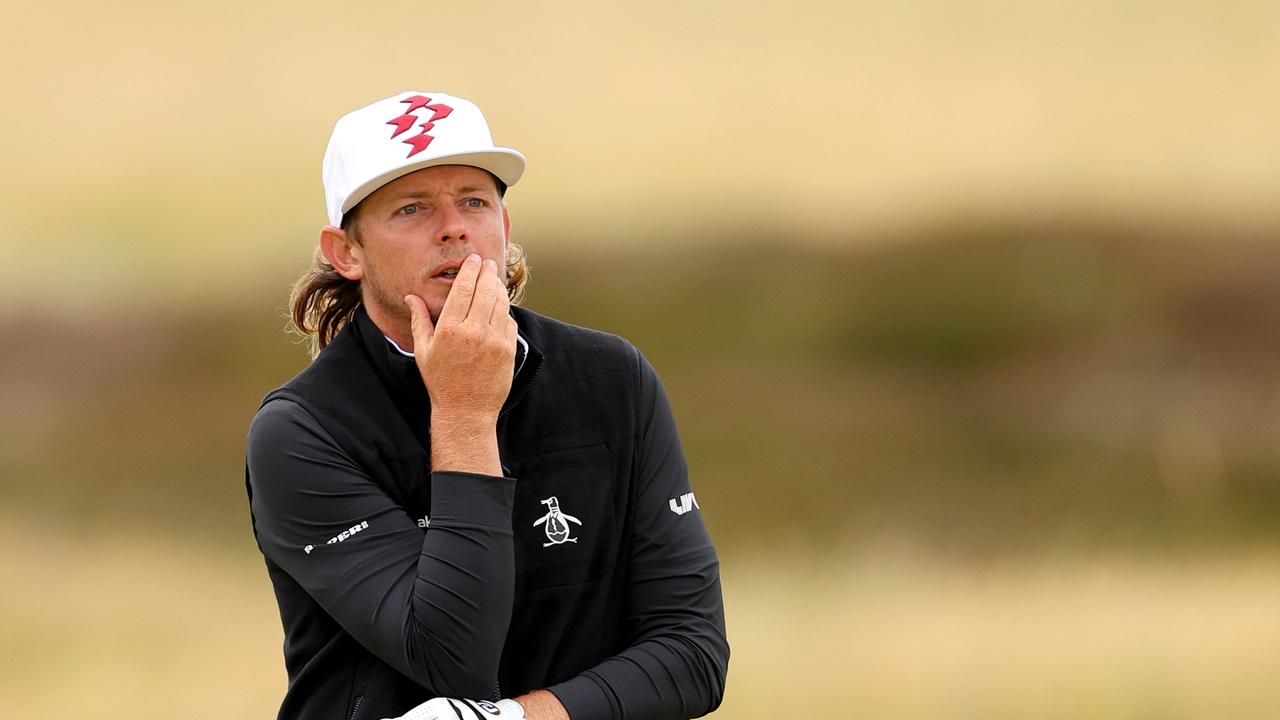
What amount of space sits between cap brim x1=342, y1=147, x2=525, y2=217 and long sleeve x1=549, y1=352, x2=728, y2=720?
37 centimetres

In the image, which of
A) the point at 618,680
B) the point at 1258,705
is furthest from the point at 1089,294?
the point at 618,680

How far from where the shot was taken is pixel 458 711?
1.98m

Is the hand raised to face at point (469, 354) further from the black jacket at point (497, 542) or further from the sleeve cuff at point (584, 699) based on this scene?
the sleeve cuff at point (584, 699)

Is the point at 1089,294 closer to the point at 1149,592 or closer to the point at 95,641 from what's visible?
the point at 1149,592

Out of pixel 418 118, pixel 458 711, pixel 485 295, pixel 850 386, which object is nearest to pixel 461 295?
pixel 485 295

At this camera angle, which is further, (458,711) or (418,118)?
(418,118)

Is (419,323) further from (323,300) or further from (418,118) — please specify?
(323,300)

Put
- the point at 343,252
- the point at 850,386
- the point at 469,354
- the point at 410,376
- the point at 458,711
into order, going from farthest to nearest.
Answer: the point at 850,386
the point at 343,252
the point at 410,376
the point at 469,354
the point at 458,711

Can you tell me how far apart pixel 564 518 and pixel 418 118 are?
66 cm

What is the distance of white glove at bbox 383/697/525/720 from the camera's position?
197 cm

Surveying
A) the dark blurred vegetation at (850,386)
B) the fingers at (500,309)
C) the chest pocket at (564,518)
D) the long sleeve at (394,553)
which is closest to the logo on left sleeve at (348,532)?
the long sleeve at (394,553)

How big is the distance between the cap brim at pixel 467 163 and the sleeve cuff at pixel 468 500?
1.58 ft

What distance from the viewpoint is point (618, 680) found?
2.17m

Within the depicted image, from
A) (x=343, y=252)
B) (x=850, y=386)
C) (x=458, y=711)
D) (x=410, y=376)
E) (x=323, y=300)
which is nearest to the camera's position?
(x=458, y=711)
